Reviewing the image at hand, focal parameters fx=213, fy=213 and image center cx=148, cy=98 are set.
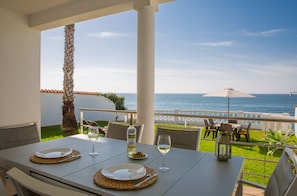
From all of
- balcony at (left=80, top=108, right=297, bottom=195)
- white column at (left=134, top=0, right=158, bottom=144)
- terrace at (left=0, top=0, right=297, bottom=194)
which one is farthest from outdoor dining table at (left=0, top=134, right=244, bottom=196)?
terrace at (left=0, top=0, right=297, bottom=194)

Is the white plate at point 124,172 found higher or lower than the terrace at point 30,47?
lower

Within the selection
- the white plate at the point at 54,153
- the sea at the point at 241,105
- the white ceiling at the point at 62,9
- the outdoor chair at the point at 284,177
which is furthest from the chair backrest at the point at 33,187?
the sea at the point at 241,105

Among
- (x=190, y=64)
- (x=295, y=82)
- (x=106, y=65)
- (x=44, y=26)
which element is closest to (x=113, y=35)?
(x=106, y=65)

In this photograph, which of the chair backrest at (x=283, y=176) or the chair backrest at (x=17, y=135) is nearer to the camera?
the chair backrest at (x=283, y=176)

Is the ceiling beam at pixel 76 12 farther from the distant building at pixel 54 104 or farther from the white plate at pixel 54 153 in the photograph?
the distant building at pixel 54 104

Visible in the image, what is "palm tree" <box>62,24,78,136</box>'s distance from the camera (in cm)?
695

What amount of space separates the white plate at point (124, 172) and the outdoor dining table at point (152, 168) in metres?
0.09

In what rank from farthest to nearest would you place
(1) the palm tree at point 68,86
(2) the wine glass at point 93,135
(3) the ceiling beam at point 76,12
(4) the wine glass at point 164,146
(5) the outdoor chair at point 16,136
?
(1) the palm tree at point 68,86
(3) the ceiling beam at point 76,12
(5) the outdoor chair at point 16,136
(2) the wine glass at point 93,135
(4) the wine glass at point 164,146

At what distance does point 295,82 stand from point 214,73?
8414 millimetres

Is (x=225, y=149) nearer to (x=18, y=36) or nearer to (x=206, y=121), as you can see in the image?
(x=18, y=36)

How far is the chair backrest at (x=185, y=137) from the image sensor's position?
6.73 feet

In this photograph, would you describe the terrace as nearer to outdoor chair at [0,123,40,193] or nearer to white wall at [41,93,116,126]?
outdoor chair at [0,123,40,193]

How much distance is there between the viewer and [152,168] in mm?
1341

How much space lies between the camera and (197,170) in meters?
1.30
